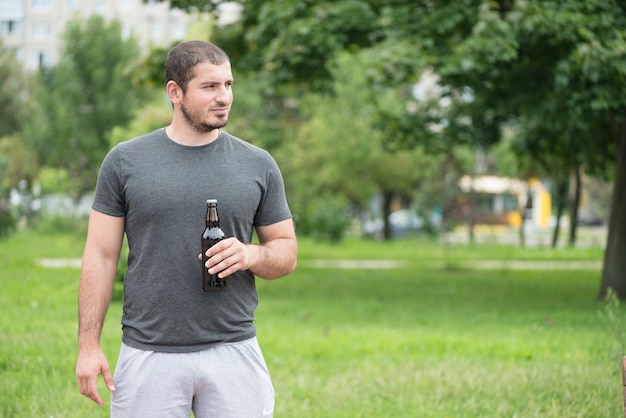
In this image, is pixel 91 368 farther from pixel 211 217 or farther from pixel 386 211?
pixel 386 211

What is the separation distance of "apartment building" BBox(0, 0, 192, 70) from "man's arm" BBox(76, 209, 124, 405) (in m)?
78.1

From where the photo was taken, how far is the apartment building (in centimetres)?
8144

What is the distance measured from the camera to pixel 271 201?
3.46 meters

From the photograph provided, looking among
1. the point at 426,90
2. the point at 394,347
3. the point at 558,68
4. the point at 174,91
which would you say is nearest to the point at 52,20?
the point at 426,90

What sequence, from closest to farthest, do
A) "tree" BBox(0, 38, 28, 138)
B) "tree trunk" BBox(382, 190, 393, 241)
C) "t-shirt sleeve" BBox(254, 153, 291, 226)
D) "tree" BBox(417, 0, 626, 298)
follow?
"t-shirt sleeve" BBox(254, 153, 291, 226) < "tree" BBox(417, 0, 626, 298) < "tree trunk" BBox(382, 190, 393, 241) < "tree" BBox(0, 38, 28, 138)

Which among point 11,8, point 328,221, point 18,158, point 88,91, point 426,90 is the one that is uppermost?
point 11,8

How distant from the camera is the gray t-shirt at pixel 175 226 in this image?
328 cm

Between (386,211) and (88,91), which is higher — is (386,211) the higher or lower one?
the lower one

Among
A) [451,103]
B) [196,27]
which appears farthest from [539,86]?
[196,27]

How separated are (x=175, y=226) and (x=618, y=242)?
12.4 m

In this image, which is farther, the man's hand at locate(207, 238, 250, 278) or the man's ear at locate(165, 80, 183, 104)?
the man's ear at locate(165, 80, 183, 104)

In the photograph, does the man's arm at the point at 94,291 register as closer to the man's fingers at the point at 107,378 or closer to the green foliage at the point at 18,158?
the man's fingers at the point at 107,378

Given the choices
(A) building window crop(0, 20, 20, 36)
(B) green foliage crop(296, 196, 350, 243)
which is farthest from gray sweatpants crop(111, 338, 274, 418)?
(A) building window crop(0, 20, 20, 36)

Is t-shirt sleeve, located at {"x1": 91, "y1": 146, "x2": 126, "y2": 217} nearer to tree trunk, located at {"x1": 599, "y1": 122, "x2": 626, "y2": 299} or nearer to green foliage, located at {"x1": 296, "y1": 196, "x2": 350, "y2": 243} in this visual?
tree trunk, located at {"x1": 599, "y1": 122, "x2": 626, "y2": 299}
